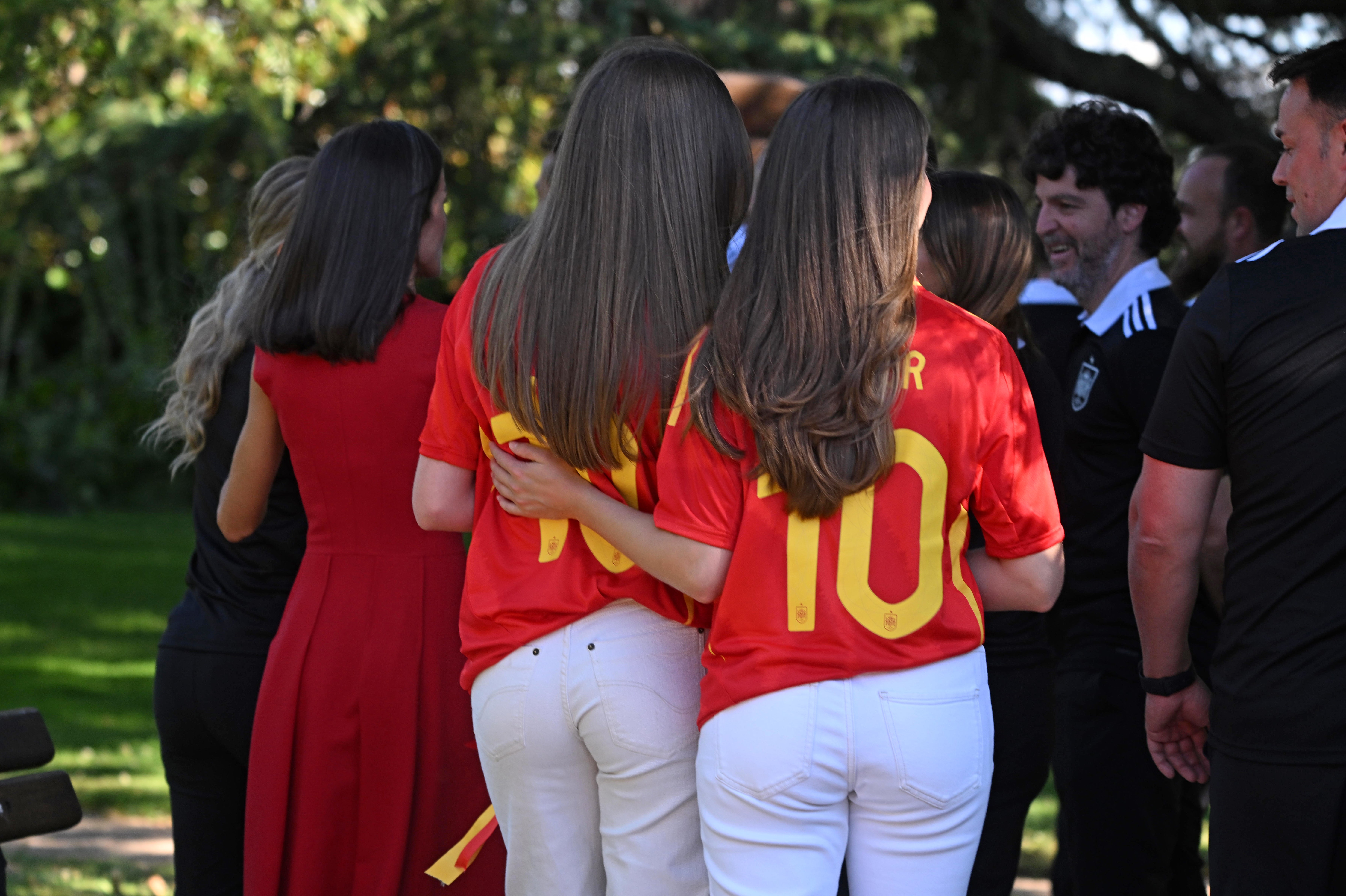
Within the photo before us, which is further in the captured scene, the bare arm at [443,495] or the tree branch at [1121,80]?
the tree branch at [1121,80]

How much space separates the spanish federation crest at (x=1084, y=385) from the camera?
3.15m

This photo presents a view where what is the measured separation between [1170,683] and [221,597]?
77.5 inches

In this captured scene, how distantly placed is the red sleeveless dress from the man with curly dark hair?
4.63ft

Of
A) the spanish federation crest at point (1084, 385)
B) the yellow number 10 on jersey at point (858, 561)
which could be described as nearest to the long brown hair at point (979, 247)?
the spanish federation crest at point (1084, 385)

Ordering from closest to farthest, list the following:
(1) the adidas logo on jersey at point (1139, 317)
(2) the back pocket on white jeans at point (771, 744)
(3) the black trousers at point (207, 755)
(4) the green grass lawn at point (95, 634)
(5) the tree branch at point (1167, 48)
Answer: (2) the back pocket on white jeans at point (771, 744), (3) the black trousers at point (207, 755), (1) the adidas logo on jersey at point (1139, 317), (4) the green grass lawn at point (95, 634), (5) the tree branch at point (1167, 48)

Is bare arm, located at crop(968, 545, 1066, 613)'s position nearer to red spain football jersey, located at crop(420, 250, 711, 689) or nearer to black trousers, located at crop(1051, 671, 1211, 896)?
red spain football jersey, located at crop(420, 250, 711, 689)

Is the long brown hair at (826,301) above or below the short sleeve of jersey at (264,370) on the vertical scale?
above

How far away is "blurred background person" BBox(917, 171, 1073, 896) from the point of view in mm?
2631

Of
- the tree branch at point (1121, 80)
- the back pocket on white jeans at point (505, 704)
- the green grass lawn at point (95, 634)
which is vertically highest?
the tree branch at point (1121, 80)

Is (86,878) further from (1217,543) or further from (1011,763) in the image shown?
(1217,543)

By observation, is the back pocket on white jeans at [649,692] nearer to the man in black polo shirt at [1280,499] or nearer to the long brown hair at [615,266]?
the long brown hair at [615,266]

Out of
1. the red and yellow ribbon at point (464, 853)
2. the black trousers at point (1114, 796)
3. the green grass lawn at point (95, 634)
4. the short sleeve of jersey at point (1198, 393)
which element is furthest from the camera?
the green grass lawn at point (95, 634)

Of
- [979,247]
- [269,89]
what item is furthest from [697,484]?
[269,89]

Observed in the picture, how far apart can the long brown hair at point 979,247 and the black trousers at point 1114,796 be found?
96cm
